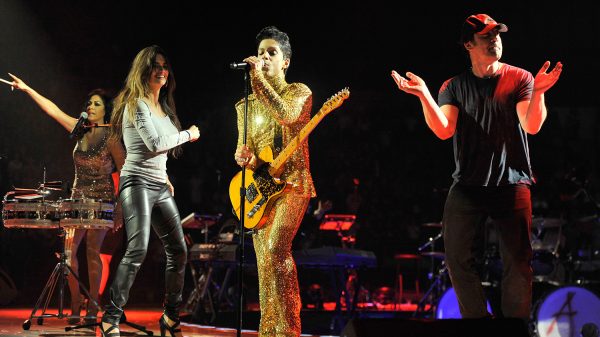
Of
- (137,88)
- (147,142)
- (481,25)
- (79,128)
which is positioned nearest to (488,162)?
(481,25)

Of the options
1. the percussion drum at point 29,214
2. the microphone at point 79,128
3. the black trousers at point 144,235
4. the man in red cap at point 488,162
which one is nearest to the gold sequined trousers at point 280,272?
the black trousers at point 144,235

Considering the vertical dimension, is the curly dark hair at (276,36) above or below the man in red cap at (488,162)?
above

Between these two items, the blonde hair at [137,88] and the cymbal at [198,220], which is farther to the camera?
the cymbal at [198,220]

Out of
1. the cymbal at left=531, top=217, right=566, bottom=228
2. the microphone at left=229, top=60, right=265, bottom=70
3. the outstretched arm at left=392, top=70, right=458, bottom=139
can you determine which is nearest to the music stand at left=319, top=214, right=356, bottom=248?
the cymbal at left=531, top=217, right=566, bottom=228

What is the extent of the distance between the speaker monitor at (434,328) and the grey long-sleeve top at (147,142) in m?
2.39

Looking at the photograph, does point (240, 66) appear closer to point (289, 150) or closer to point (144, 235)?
point (289, 150)

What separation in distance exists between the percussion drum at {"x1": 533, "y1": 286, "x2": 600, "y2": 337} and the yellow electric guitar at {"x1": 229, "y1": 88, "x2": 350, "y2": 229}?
274 cm

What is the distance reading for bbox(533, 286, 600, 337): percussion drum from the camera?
20.4 feet

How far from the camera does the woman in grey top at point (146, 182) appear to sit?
16.9 feet

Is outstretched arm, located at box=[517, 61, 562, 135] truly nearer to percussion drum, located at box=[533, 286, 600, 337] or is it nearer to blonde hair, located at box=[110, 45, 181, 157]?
blonde hair, located at box=[110, 45, 181, 157]

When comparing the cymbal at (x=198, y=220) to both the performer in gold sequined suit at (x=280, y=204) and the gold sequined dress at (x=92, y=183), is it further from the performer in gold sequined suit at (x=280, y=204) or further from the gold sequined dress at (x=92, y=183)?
the performer in gold sequined suit at (x=280, y=204)

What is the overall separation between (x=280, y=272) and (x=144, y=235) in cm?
99

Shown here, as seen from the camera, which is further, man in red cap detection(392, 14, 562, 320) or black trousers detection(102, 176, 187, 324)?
black trousers detection(102, 176, 187, 324)

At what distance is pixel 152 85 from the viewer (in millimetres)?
5438
